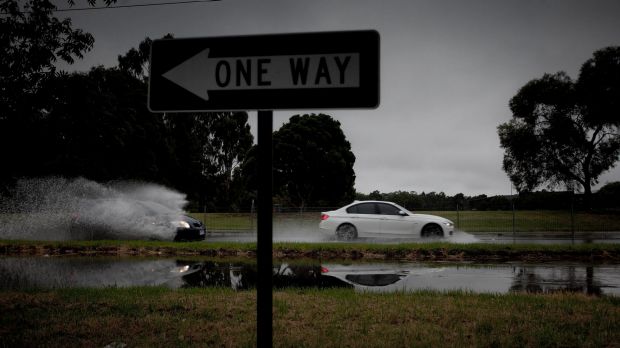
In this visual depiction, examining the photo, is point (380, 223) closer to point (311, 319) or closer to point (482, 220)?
point (482, 220)

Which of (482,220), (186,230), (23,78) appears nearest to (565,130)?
(482,220)

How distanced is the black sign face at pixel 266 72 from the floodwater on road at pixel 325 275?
5824 millimetres

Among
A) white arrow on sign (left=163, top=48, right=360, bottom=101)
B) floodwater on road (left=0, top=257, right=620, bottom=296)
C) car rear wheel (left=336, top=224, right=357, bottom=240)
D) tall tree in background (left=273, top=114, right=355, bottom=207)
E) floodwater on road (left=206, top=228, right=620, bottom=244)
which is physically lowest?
floodwater on road (left=0, top=257, right=620, bottom=296)

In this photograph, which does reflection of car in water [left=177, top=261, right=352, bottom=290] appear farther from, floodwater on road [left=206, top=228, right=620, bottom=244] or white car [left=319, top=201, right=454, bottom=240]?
white car [left=319, top=201, right=454, bottom=240]

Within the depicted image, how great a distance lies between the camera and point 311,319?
552cm

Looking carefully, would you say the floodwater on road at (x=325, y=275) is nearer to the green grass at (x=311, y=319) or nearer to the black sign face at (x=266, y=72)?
the green grass at (x=311, y=319)

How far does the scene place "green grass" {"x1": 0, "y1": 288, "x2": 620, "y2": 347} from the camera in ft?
15.3

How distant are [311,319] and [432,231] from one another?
12.7 metres

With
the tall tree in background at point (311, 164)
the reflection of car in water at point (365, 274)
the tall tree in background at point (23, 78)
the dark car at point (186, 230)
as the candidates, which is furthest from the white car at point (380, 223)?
the tall tree in background at point (311, 164)

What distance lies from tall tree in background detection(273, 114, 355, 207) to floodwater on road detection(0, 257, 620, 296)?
105ft

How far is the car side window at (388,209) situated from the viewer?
58.1ft

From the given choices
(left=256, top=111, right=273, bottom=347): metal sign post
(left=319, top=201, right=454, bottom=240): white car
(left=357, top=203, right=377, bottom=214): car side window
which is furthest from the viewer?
(left=357, top=203, right=377, bottom=214): car side window

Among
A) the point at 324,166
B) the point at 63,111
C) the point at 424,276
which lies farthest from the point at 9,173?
the point at 324,166

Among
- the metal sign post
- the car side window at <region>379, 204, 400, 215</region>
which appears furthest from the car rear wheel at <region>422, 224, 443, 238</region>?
the metal sign post
